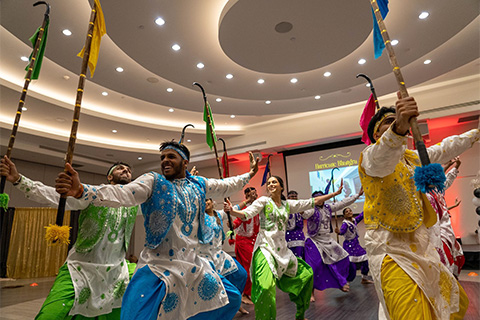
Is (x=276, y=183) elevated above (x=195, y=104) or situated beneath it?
situated beneath

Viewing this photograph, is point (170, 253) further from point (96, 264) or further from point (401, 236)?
point (401, 236)

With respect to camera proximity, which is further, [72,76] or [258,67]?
[72,76]

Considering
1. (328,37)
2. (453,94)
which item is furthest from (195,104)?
(453,94)

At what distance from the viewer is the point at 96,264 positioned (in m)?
2.71

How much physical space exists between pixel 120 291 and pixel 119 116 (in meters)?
8.23

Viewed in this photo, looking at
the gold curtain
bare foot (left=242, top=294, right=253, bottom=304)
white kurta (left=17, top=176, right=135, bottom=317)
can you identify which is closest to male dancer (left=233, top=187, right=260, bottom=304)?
bare foot (left=242, top=294, right=253, bottom=304)

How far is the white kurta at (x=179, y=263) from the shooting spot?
6.36ft

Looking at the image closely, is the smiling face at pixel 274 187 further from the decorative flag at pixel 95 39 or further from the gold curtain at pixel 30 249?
the gold curtain at pixel 30 249

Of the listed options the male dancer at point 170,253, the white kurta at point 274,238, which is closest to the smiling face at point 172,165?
the male dancer at point 170,253

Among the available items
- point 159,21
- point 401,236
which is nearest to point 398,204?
point 401,236

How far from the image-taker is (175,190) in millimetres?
2219

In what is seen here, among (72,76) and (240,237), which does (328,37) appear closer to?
(240,237)

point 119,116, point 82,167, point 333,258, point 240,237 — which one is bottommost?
point 333,258

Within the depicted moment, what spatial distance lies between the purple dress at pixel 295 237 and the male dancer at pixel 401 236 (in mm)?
3510
